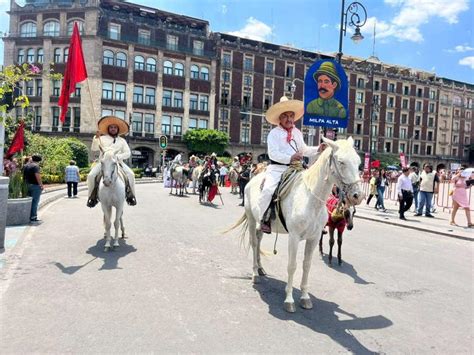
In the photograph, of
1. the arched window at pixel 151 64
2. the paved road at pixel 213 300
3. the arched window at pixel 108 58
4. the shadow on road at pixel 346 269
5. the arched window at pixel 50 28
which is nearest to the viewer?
the paved road at pixel 213 300

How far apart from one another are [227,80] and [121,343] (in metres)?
57.2

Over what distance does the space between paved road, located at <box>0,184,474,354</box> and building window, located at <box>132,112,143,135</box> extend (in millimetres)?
43370

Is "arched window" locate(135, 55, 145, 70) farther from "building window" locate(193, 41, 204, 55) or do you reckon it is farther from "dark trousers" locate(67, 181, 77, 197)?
"dark trousers" locate(67, 181, 77, 197)

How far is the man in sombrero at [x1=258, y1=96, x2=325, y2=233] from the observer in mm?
5496

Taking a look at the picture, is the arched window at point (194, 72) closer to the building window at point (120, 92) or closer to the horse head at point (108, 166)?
the building window at point (120, 92)

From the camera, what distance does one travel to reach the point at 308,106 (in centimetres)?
1397

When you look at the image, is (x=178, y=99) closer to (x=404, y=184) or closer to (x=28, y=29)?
(x=28, y=29)

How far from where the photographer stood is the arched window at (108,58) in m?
48.8

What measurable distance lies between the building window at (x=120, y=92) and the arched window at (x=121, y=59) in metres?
2.64

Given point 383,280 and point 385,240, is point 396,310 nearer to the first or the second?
point 383,280

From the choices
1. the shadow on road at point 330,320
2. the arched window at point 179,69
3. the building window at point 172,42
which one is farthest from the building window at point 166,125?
the shadow on road at point 330,320

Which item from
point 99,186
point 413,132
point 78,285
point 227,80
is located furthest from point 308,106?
point 413,132

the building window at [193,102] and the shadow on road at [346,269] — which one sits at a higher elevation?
the building window at [193,102]

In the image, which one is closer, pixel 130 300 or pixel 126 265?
pixel 130 300
